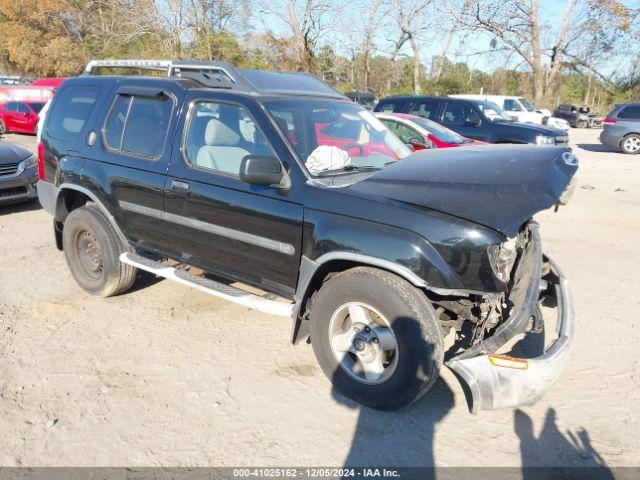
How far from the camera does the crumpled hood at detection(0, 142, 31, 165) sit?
788cm

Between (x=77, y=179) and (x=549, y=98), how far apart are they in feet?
120

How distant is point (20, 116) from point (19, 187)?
12642 mm

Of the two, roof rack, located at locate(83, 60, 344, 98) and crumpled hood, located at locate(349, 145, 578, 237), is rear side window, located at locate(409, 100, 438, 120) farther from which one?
crumpled hood, located at locate(349, 145, 578, 237)

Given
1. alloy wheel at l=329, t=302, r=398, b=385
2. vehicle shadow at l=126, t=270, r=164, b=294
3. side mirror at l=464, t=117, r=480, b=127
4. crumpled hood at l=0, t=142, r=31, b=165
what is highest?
side mirror at l=464, t=117, r=480, b=127

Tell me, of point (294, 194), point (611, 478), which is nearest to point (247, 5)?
point (294, 194)

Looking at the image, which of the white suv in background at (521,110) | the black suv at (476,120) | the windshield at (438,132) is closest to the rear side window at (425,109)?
the black suv at (476,120)

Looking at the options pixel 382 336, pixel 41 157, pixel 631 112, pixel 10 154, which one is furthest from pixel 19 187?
pixel 631 112

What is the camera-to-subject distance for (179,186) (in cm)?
400

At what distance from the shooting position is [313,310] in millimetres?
3455

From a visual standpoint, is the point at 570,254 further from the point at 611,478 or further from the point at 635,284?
the point at 611,478

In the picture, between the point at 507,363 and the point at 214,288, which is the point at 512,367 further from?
the point at 214,288

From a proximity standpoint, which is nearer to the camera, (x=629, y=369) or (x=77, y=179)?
(x=629, y=369)

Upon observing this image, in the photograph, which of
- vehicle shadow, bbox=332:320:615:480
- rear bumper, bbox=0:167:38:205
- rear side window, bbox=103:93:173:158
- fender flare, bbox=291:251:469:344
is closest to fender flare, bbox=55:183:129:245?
rear side window, bbox=103:93:173:158

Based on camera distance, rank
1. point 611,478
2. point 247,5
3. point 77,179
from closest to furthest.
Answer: point 611,478
point 77,179
point 247,5
